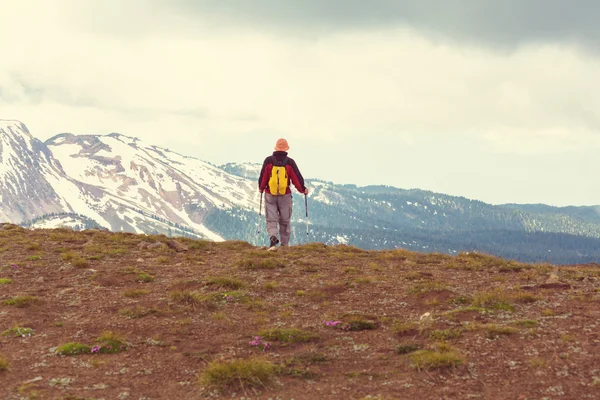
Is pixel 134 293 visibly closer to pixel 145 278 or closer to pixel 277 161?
pixel 145 278

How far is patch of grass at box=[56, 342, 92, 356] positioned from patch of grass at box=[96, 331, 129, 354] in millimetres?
341

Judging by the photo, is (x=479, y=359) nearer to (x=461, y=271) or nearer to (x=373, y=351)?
(x=373, y=351)

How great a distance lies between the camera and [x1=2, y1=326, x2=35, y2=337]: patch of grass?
14.0 metres

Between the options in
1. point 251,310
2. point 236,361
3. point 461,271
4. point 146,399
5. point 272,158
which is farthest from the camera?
point 272,158

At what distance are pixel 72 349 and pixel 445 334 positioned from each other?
9374mm

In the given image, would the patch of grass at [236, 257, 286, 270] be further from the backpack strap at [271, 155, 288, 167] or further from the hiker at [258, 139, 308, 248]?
the backpack strap at [271, 155, 288, 167]

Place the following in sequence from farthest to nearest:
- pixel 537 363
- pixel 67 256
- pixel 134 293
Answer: pixel 67 256 → pixel 134 293 → pixel 537 363

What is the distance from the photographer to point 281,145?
28.9 metres

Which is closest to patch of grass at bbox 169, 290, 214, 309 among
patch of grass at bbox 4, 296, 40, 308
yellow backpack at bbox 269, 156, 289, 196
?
patch of grass at bbox 4, 296, 40, 308

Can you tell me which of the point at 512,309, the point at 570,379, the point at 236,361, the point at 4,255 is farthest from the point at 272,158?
the point at 570,379

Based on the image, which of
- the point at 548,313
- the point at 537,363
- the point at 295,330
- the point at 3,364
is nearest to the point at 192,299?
the point at 295,330

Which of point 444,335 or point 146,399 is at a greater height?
point 444,335

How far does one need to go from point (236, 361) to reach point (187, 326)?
14.8ft

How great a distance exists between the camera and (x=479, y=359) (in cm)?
1123
